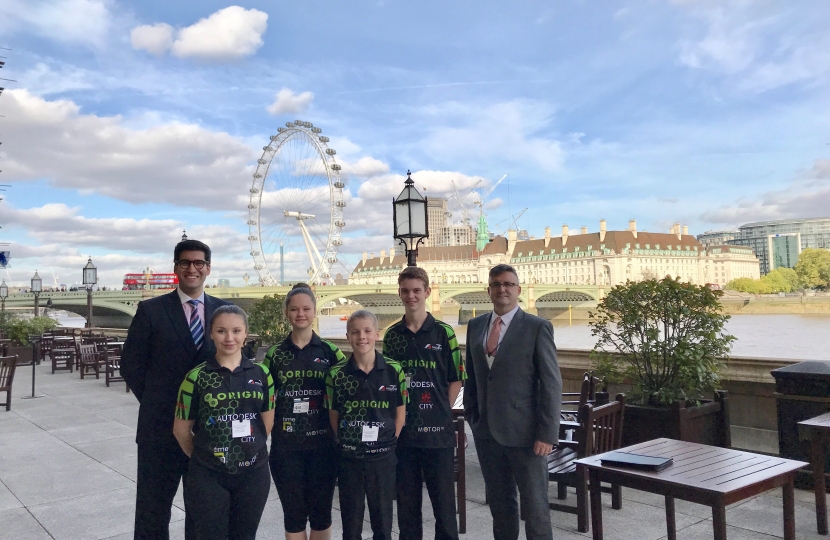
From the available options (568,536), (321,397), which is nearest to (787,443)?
(568,536)

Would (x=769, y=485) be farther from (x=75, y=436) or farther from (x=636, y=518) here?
(x=75, y=436)

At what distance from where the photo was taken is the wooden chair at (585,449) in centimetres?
393

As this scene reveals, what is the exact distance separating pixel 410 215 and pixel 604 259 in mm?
115620

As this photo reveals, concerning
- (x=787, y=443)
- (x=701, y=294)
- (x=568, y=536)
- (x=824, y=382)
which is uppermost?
(x=701, y=294)

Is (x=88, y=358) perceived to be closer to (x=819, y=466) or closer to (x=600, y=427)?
(x=600, y=427)

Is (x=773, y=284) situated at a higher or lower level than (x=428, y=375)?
higher

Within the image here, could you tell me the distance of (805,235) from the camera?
437ft

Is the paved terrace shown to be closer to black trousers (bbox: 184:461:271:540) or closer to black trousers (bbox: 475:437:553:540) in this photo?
black trousers (bbox: 475:437:553:540)

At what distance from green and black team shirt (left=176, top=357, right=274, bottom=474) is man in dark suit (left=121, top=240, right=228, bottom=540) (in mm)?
202

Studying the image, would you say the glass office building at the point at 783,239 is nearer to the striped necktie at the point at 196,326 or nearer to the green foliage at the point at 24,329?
the green foliage at the point at 24,329

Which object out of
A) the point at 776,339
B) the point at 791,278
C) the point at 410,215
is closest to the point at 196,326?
the point at 410,215

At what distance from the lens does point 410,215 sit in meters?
7.44

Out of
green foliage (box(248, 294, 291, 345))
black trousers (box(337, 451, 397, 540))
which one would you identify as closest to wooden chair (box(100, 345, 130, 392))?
green foliage (box(248, 294, 291, 345))

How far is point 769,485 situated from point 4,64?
130 ft
